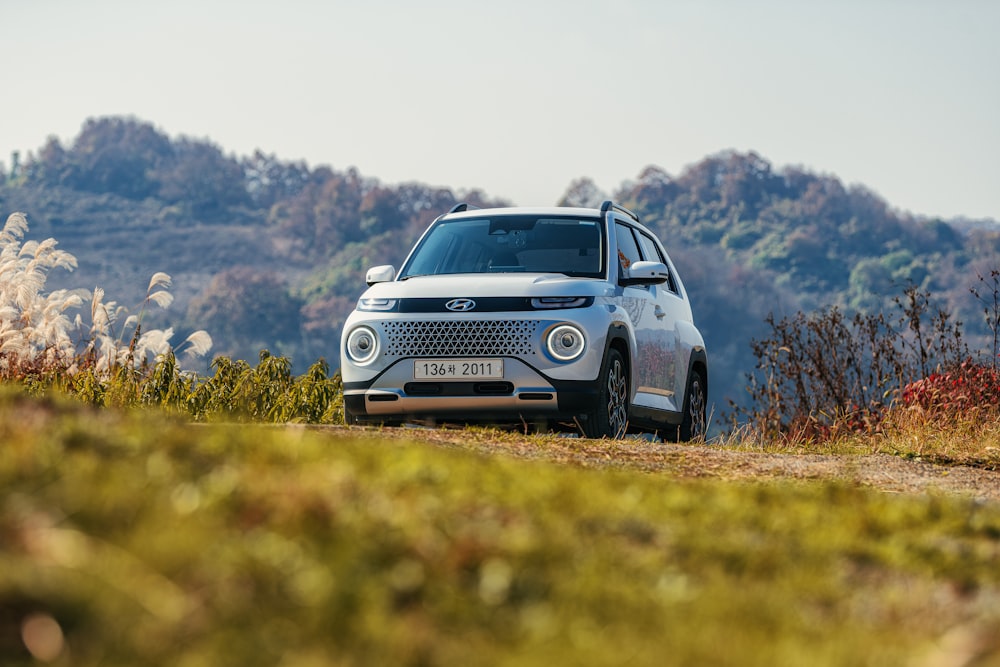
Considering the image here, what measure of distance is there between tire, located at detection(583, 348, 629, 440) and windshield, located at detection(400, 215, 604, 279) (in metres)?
0.91

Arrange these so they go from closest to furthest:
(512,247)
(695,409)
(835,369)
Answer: (512,247) → (695,409) → (835,369)

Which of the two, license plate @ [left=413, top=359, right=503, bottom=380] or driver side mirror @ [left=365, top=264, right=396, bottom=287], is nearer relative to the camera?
license plate @ [left=413, top=359, right=503, bottom=380]

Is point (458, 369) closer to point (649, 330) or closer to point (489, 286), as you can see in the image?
point (489, 286)

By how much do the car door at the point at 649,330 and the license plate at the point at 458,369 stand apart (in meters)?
1.40

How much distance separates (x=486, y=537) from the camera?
4.13 metres

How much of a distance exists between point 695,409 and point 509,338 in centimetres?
377

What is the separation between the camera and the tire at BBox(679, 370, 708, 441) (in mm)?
12617

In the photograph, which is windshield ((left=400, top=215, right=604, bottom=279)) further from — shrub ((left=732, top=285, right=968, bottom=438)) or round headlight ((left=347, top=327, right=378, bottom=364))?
shrub ((left=732, top=285, right=968, bottom=438))

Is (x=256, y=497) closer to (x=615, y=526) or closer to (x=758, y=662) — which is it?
(x=615, y=526)

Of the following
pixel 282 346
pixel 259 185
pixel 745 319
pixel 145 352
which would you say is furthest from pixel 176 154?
pixel 145 352

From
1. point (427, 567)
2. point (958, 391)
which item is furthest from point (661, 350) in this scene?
point (427, 567)

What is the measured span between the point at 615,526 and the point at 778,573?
565 millimetres

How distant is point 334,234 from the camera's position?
500 ft

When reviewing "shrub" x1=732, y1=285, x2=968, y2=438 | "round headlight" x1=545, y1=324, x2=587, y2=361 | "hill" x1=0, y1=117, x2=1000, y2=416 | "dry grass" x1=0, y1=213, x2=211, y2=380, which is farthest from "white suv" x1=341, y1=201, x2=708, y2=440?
"hill" x1=0, y1=117, x2=1000, y2=416
